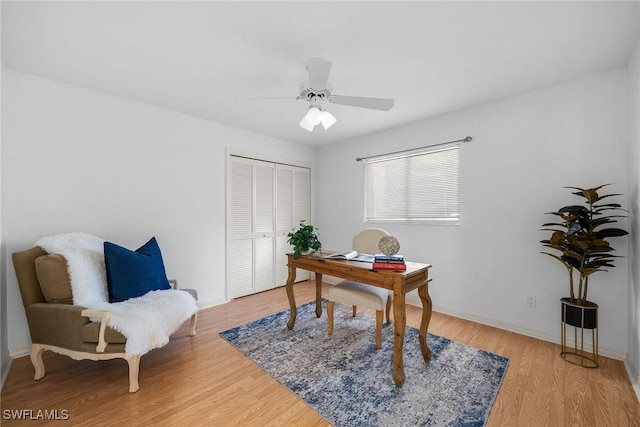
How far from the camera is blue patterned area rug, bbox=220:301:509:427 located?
156cm

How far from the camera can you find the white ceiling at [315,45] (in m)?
1.50

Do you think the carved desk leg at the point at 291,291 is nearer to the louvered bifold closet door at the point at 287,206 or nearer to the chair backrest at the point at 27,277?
the louvered bifold closet door at the point at 287,206

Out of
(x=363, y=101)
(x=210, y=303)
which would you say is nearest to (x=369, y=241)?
(x=363, y=101)

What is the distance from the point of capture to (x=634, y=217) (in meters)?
1.94

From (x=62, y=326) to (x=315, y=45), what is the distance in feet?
8.60

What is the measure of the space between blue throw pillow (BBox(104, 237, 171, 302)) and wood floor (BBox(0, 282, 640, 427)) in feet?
1.85

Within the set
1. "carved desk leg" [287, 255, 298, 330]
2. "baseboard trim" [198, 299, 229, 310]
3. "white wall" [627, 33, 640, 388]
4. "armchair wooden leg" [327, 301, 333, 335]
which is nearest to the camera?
"white wall" [627, 33, 640, 388]

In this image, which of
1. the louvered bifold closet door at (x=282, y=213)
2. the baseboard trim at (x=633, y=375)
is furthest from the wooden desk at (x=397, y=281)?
the louvered bifold closet door at (x=282, y=213)

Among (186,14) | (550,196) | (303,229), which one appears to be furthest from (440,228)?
(186,14)

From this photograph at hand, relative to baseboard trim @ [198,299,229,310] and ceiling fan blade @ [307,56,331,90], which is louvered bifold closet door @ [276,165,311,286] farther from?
ceiling fan blade @ [307,56,331,90]

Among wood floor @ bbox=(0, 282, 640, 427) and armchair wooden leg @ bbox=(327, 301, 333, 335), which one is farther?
armchair wooden leg @ bbox=(327, 301, 333, 335)

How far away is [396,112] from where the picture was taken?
3031mm

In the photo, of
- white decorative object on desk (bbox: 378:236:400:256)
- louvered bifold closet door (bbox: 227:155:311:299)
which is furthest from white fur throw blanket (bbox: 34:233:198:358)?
white decorative object on desk (bbox: 378:236:400:256)

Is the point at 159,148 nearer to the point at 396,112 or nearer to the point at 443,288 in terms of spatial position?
the point at 396,112
